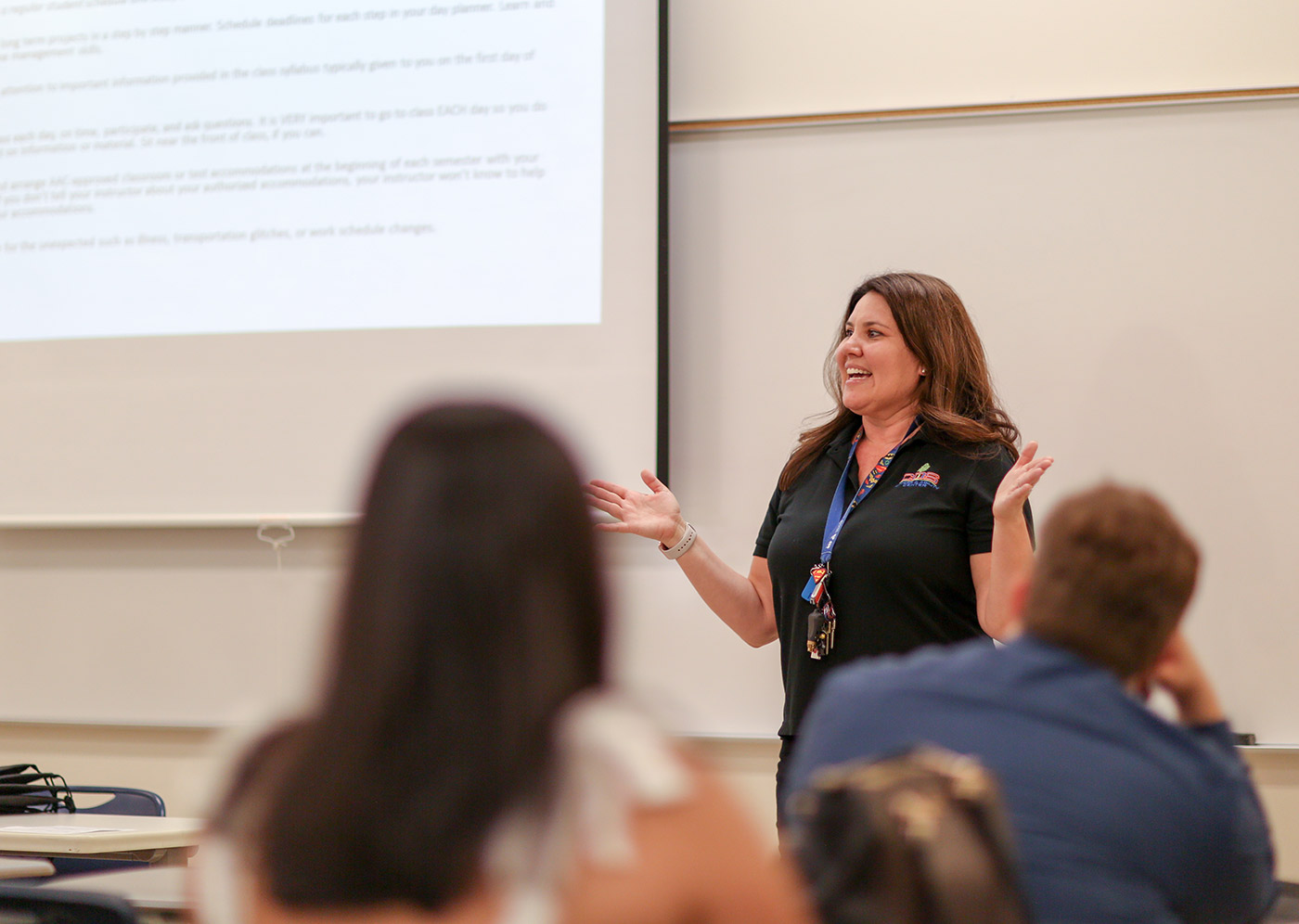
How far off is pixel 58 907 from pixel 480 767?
0.89 meters

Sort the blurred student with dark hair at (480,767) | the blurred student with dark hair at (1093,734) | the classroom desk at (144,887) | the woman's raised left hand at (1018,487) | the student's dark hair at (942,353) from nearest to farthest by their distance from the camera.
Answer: the blurred student with dark hair at (480,767) < the blurred student with dark hair at (1093,734) < the classroom desk at (144,887) < the woman's raised left hand at (1018,487) < the student's dark hair at (942,353)

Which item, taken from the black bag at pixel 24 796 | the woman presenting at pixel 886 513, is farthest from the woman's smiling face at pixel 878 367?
the black bag at pixel 24 796

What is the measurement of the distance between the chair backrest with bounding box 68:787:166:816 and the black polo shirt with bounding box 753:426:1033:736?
4.87 feet

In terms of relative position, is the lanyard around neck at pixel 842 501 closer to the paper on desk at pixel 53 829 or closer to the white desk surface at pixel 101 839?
the white desk surface at pixel 101 839

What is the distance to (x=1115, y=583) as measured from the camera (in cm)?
110

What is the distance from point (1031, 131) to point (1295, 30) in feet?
2.17

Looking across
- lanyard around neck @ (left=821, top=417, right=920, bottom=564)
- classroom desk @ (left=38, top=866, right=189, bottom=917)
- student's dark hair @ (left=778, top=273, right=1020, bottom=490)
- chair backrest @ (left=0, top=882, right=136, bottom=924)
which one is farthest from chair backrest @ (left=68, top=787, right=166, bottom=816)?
student's dark hair @ (left=778, top=273, right=1020, bottom=490)

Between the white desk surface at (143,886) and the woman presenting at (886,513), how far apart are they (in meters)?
1.05

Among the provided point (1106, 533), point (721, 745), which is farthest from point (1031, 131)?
point (1106, 533)

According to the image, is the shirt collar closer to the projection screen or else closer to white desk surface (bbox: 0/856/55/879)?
the projection screen

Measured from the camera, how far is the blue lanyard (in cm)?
227

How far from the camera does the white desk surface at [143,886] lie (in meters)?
1.44

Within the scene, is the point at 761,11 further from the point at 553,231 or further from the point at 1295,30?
the point at 1295,30

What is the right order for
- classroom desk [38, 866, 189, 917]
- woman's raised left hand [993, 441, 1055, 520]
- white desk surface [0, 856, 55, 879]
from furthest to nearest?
woman's raised left hand [993, 441, 1055, 520], white desk surface [0, 856, 55, 879], classroom desk [38, 866, 189, 917]
